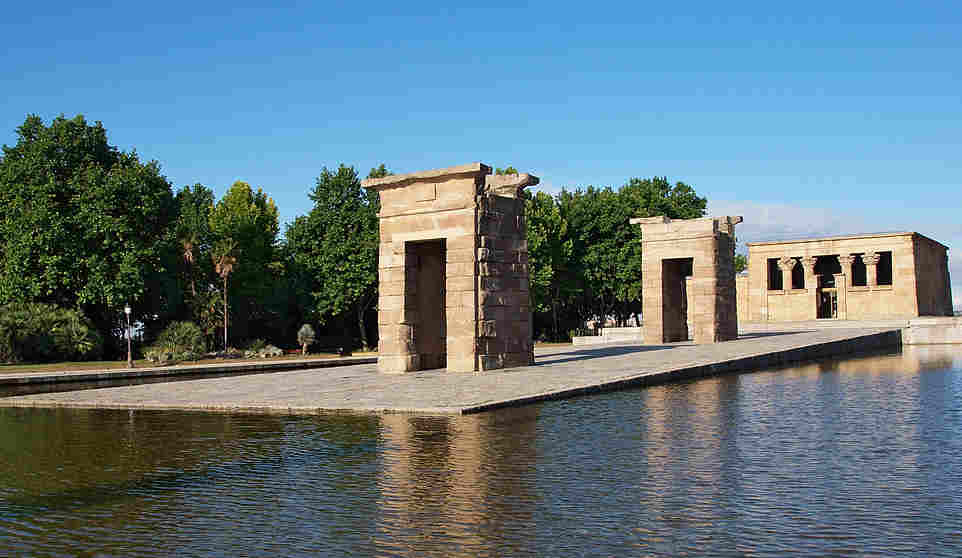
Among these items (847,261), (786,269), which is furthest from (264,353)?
(847,261)

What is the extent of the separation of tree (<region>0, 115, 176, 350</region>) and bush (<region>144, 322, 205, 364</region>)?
2.13 metres

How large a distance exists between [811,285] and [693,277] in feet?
84.1

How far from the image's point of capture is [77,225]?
38.3 meters

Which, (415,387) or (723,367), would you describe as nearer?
(415,387)

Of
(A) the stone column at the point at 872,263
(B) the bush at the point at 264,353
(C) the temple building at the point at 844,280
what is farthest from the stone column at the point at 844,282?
(B) the bush at the point at 264,353

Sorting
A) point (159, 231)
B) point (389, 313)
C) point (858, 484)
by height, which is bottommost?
point (858, 484)

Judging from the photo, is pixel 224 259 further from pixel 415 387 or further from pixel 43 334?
pixel 415 387

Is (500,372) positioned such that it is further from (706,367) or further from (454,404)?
(454,404)

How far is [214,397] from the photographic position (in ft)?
51.9

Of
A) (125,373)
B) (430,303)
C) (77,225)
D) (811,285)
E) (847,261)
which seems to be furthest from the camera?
(811,285)

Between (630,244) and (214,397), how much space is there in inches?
1673

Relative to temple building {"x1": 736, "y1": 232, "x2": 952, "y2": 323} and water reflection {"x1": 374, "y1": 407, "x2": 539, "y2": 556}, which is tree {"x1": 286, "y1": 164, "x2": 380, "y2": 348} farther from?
water reflection {"x1": 374, "y1": 407, "x2": 539, "y2": 556}

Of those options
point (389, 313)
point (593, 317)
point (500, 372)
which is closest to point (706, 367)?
point (500, 372)

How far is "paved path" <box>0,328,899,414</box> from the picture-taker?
1389cm
